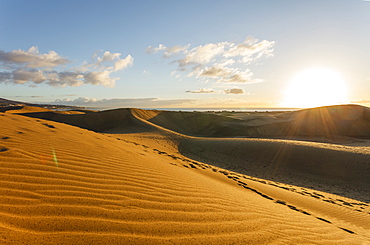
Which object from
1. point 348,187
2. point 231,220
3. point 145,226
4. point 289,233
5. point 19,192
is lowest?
point 348,187

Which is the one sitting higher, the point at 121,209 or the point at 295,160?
the point at 121,209

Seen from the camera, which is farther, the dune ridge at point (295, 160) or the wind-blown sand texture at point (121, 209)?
the dune ridge at point (295, 160)

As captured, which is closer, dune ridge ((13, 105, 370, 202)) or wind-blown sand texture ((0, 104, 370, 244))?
wind-blown sand texture ((0, 104, 370, 244))

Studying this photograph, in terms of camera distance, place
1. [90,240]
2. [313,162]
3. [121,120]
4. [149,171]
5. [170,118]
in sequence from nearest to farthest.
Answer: [90,240]
[149,171]
[313,162]
[121,120]
[170,118]

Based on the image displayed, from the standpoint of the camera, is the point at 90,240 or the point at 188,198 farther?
the point at 188,198

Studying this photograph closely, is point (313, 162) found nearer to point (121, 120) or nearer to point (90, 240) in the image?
point (90, 240)

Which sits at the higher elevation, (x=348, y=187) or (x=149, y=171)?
(x=149, y=171)

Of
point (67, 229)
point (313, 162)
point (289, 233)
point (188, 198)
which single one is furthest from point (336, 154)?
point (67, 229)

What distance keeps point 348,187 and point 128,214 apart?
10.4m

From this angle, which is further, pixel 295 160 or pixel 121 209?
pixel 295 160

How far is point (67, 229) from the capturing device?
1956 millimetres

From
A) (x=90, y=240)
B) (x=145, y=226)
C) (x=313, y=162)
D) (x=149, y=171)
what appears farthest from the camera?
(x=313, y=162)

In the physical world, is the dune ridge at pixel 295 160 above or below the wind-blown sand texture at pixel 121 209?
below

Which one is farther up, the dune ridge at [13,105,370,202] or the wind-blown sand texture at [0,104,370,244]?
the wind-blown sand texture at [0,104,370,244]
